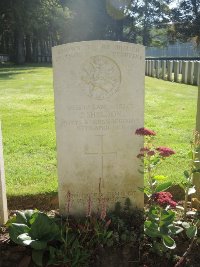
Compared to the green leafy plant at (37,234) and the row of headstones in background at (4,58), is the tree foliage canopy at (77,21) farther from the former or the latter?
the green leafy plant at (37,234)

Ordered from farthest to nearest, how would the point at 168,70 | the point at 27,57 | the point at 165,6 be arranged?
the point at 165,6 < the point at 27,57 < the point at 168,70

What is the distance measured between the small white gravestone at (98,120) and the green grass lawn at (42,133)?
921 millimetres

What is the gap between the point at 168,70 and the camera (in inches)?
764

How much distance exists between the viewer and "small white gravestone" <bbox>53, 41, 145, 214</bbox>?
3543 millimetres

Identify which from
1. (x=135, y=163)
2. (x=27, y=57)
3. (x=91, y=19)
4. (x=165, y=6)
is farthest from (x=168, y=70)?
(x=165, y=6)

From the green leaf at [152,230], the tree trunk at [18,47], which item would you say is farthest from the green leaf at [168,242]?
the tree trunk at [18,47]

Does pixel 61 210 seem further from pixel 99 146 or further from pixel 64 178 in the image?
pixel 99 146

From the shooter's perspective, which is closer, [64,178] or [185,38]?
[64,178]

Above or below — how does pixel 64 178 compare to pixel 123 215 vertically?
above

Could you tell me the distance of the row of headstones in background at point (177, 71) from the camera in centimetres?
1603

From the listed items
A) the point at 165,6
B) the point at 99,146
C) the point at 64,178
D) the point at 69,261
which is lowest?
the point at 69,261

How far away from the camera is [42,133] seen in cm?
700

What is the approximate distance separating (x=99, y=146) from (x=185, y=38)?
1974 inches

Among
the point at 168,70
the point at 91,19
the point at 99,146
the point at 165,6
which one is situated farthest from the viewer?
the point at 165,6
